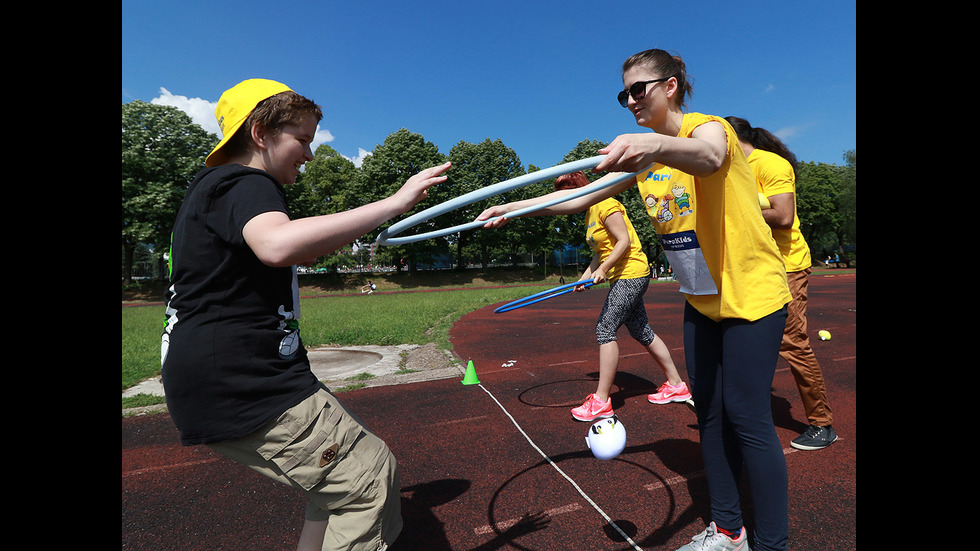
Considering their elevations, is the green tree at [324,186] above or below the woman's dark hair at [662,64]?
above

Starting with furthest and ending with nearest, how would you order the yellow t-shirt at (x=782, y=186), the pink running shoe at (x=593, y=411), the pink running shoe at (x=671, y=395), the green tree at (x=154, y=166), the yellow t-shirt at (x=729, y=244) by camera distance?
the green tree at (x=154, y=166) < the pink running shoe at (x=671, y=395) < the pink running shoe at (x=593, y=411) < the yellow t-shirt at (x=782, y=186) < the yellow t-shirt at (x=729, y=244)

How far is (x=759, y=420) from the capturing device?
204cm

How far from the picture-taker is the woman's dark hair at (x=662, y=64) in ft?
7.18

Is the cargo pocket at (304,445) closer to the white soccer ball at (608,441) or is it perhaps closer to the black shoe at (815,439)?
the white soccer ball at (608,441)

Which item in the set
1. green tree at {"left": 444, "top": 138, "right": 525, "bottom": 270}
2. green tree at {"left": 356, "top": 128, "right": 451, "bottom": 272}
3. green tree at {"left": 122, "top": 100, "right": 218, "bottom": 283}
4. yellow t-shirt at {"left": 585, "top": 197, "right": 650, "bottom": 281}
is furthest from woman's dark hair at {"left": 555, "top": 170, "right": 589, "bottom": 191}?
green tree at {"left": 444, "top": 138, "right": 525, "bottom": 270}

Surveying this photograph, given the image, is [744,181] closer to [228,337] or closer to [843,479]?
[228,337]

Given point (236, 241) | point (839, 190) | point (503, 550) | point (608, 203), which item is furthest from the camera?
point (839, 190)

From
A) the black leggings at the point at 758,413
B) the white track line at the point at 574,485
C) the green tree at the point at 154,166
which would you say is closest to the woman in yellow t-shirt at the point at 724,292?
the black leggings at the point at 758,413

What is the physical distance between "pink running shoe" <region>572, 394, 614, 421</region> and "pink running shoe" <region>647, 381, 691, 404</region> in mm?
714

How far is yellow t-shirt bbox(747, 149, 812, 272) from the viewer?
3498 millimetres

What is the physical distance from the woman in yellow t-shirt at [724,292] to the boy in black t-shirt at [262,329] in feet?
3.66

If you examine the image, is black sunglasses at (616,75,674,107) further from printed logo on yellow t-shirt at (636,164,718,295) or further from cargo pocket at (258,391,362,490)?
cargo pocket at (258,391,362,490)

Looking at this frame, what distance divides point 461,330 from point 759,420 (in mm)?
9004

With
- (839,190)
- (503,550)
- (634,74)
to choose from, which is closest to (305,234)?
(634,74)
